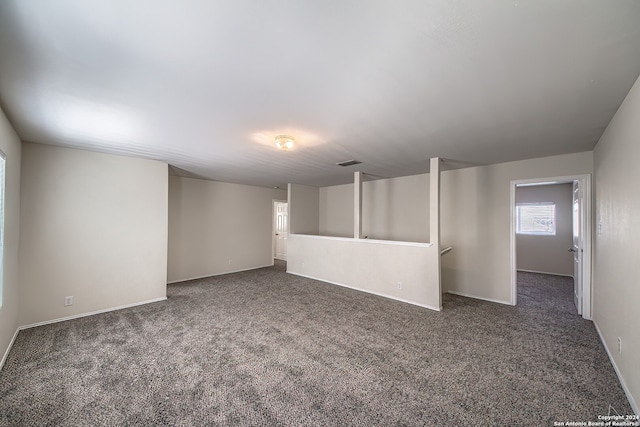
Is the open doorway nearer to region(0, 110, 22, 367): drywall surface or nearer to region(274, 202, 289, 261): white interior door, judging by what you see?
region(274, 202, 289, 261): white interior door

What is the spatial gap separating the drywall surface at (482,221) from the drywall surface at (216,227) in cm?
481

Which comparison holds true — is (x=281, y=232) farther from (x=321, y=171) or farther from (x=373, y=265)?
(x=373, y=265)

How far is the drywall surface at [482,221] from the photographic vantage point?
4.15 m

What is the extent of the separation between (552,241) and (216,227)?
8593mm

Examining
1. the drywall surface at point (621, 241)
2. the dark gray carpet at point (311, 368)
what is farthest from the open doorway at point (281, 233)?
the drywall surface at point (621, 241)

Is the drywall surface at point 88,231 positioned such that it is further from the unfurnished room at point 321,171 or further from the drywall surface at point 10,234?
the drywall surface at point 10,234

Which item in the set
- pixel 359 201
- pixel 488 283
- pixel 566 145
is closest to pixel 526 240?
pixel 488 283

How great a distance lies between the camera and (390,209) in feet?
19.8

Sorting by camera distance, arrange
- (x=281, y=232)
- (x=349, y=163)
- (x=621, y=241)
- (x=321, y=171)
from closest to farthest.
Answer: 1. (x=621, y=241)
2. (x=349, y=163)
3. (x=321, y=171)
4. (x=281, y=232)

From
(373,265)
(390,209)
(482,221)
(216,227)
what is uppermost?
(390,209)

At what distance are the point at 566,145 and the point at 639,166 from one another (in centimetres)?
190

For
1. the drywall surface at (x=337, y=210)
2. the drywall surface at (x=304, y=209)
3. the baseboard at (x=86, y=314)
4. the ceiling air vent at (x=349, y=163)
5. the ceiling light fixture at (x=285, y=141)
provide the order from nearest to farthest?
the ceiling light fixture at (x=285, y=141) < the baseboard at (x=86, y=314) < the ceiling air vent at (x=349, y=163) < the drywall surface at (x=304, y=209) < the drywall surface at (x=337, y=210)

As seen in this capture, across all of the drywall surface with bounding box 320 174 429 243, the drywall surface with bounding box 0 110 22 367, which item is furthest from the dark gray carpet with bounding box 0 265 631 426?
the drywall surface with bounding box 320 174 429 243

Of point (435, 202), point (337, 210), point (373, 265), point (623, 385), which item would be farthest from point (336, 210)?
point (623, 385)
